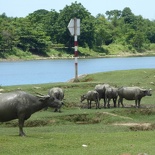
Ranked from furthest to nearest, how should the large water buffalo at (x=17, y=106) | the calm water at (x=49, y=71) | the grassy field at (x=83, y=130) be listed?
the calm water at (x=49, y=71)
the large water buffalo at (x=17, y=106)
the grassy field at (x=83, y=130)

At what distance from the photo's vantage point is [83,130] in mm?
16406

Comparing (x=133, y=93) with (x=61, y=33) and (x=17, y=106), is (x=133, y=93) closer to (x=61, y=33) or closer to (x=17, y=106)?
(x=17, y=106)

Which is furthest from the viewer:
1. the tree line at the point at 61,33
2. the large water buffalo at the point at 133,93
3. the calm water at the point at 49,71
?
the tree line at the point at 61,33

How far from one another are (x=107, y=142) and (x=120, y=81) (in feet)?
52.8

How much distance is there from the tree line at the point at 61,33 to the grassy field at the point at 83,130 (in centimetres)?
6723

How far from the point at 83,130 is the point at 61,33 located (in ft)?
296

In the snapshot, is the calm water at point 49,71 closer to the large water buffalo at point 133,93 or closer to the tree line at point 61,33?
the tree line at point 61,33

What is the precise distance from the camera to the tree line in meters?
94.1

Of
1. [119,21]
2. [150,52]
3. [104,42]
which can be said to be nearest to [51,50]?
[104,42]

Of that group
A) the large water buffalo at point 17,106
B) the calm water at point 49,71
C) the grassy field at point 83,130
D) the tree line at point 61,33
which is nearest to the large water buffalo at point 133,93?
the grassy field at point 83,130

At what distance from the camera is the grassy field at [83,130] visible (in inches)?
478

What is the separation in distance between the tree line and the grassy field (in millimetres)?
67228

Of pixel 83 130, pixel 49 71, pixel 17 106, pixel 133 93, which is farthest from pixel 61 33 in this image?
pixel 17 106

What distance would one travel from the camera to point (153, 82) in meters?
28.1
